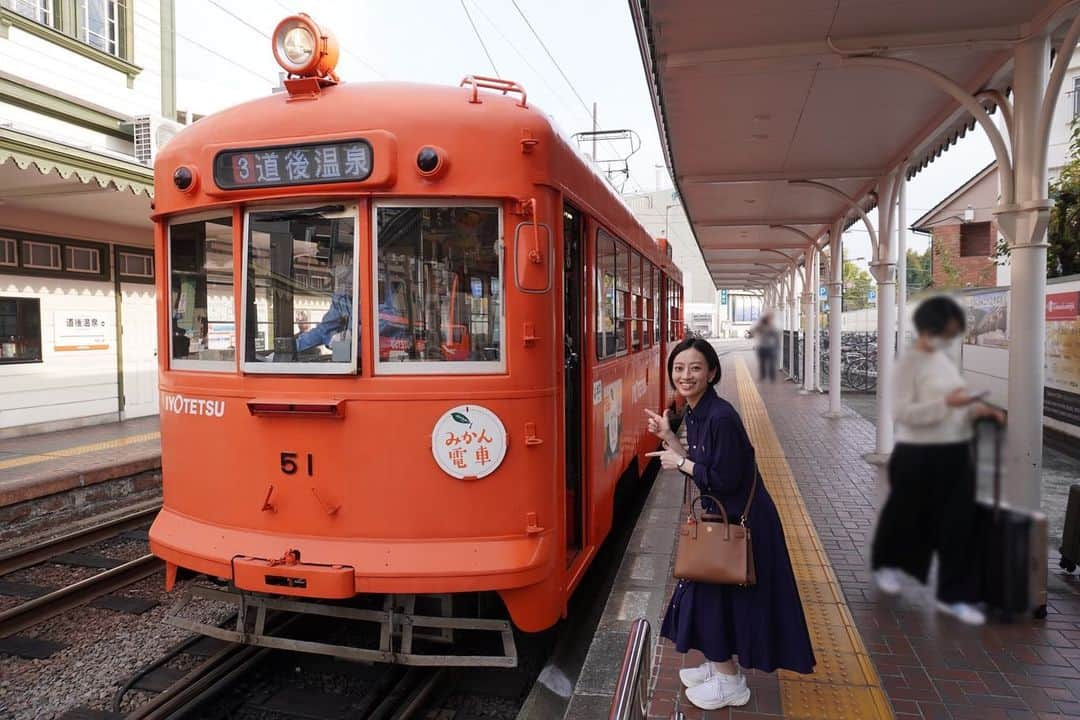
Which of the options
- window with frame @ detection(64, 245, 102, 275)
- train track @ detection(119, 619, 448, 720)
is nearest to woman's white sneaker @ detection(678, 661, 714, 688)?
train track @ detection(119, 619, 448, 720)

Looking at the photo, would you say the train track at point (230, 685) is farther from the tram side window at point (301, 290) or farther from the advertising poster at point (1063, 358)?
the advertising poster at point (1063, 358)

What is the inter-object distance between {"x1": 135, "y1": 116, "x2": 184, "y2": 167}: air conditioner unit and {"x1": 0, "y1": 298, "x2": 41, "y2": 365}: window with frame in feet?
9.39

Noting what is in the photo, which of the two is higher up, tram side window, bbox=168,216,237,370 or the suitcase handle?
tram side window, bbox=168,216,237,370

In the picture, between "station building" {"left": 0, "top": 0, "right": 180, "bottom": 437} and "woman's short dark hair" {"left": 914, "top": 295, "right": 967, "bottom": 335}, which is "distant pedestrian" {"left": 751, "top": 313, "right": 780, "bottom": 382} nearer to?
"woman's short dark hair" {"left": 914, "top": 295, "right": 967, "bottom": 335}

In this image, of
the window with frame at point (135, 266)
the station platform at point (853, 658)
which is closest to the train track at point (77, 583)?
the station platform at point (853, 658)

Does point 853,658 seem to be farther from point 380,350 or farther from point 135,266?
point 135,266

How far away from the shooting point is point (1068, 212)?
8.61m

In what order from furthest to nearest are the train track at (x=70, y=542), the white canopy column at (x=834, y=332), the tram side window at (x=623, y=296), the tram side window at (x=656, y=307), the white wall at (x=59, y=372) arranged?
the white wall at (x=59, y=372), the tram side window at (x=656, y=307), the train track at (x=70, y=542), the tram side window at (x=623, y=296), the white canopy column at (x=834, y=332)

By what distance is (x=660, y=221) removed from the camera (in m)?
38.8

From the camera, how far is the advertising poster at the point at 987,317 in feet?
2.25

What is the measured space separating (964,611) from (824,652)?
387 centimetres

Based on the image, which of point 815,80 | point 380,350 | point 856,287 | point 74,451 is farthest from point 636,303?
point 74,451

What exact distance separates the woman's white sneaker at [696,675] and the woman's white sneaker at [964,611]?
3174mm

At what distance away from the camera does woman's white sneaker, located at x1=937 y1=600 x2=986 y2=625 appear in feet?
1.91
